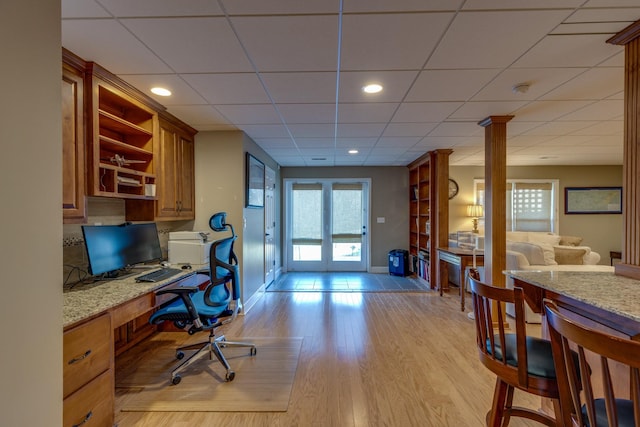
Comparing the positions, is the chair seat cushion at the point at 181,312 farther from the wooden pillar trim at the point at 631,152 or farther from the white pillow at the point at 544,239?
the white pillow at the point at 544,239

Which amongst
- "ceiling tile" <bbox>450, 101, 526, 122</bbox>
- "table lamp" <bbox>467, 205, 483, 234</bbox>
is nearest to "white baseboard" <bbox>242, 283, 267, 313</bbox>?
"ceiling tile" <bbox>450, 101, 526, 122</bbox>

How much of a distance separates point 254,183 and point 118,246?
2083 mm

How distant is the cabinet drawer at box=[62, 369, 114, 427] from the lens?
1500mm

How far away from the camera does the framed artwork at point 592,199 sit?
6.67 m

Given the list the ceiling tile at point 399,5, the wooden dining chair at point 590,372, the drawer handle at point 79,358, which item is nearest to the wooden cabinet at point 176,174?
the drawer handle at point 79,358

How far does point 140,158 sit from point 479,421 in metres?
3.47

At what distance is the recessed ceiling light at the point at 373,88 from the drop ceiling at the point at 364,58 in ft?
0.22

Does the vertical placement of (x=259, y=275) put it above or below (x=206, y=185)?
below

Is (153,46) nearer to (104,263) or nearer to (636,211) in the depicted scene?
A: (104,263)

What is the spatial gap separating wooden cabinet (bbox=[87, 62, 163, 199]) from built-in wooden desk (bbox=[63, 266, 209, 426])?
0.77m

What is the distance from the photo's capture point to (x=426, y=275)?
18.1 feet

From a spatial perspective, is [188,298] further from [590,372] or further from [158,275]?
[590,372]

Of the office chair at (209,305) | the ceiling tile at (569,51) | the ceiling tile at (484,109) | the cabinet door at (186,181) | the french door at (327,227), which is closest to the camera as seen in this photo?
the ceiling tile at (569,51)

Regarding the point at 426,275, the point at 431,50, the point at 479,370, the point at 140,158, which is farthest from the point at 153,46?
the point at 426,275
